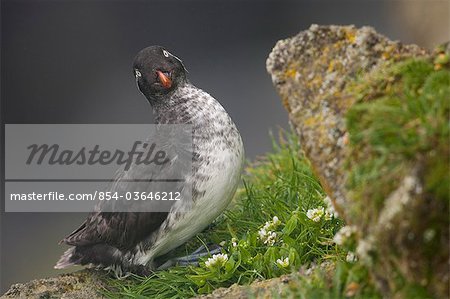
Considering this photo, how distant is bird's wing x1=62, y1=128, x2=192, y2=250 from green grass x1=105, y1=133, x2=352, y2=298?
12.3 inches

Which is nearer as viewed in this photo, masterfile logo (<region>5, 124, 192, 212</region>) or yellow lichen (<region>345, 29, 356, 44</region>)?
yellow lichen (<region>345, 29, 356, 44</region>)

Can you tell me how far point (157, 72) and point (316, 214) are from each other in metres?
1.56

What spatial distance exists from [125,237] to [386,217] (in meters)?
2.68

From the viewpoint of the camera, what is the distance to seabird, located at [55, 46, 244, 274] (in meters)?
5.64

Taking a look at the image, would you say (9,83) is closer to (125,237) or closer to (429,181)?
(125,237)

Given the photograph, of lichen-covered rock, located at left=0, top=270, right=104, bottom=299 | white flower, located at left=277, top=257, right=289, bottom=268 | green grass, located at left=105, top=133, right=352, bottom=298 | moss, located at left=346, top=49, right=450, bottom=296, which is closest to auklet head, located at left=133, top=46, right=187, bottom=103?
green grass, located at left=105, top=133, right=352, bottom=298

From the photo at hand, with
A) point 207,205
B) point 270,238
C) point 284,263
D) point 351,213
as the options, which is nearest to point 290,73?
point 351,213

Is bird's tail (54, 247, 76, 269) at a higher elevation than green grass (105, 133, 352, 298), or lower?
lower

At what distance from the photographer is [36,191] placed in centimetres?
977

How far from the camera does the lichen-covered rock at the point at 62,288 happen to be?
5.46 m

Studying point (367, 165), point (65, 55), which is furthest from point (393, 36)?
point (367, 165)

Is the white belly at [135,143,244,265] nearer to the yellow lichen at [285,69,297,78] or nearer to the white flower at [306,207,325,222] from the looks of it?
the white flower at [306,207,325,222]

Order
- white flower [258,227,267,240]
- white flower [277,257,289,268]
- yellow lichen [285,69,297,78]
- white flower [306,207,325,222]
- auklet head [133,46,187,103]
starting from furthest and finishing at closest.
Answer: auklet head [133,46,187,103], white flower [258,227,267,240], white flower [306,207,325,222], white flower [277,257,289,268], yellow lichen [285,69,297,78]

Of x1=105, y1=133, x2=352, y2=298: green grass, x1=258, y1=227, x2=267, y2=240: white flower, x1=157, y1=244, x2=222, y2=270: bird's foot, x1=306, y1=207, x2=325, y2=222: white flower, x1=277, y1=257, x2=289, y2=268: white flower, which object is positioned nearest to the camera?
x1=277, y1=257, x2=289, y2=268: white flower
